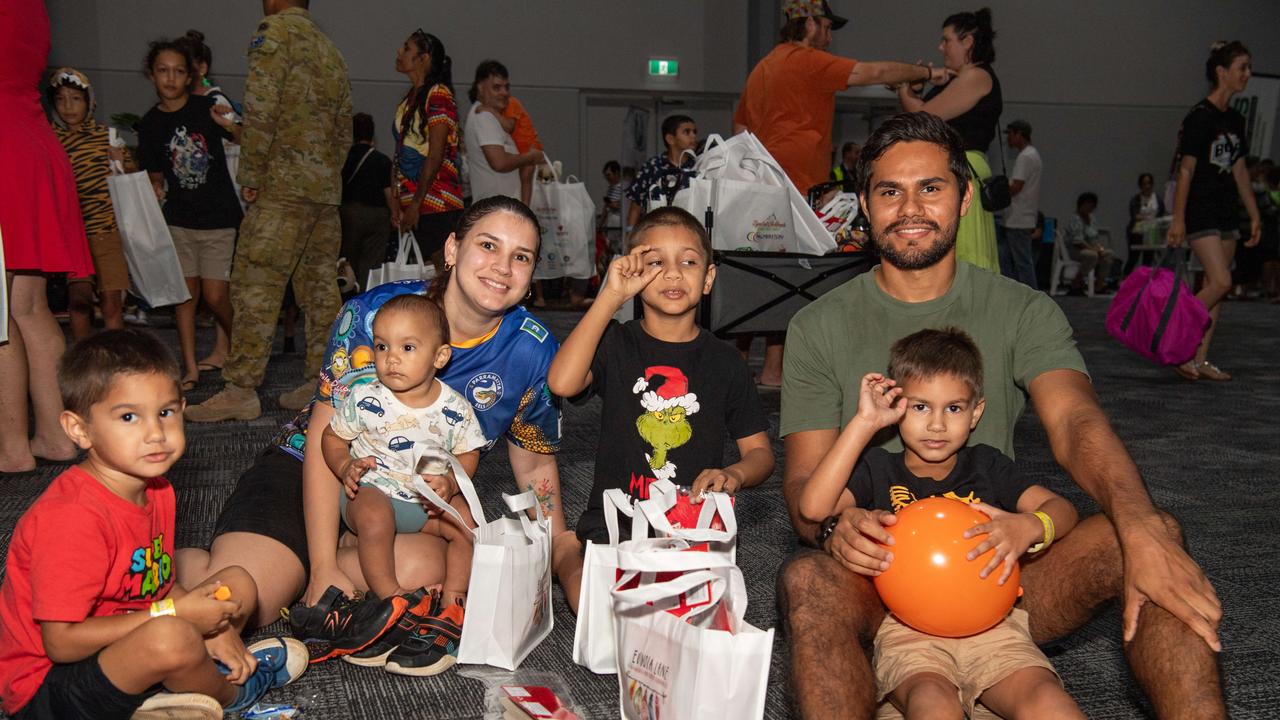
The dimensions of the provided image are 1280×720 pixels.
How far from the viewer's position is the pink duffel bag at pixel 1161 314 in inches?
220

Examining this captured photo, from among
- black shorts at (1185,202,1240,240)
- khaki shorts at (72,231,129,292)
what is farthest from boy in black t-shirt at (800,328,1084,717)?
black shorts at (1185,202,1240,240)

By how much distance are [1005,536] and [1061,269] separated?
14184mm

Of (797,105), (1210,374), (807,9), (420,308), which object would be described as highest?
(807,9)

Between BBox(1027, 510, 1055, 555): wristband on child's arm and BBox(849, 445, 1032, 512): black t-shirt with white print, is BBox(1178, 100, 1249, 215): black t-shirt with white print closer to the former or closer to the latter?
BBox(849, 445, 1032, 512): black t-shirt with white print

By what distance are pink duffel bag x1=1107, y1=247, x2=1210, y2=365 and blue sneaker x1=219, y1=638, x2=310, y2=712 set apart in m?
5.24

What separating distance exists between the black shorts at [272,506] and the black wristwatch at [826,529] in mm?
1158

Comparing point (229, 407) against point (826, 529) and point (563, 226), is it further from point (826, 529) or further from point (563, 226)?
point (563, 226)

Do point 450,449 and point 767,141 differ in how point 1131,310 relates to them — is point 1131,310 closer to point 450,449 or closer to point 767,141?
point 767,141

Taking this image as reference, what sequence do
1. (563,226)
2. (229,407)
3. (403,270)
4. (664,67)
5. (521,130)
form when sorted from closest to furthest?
(403,270) → (229,407) → (521,130) → (563,226) → (664,67)

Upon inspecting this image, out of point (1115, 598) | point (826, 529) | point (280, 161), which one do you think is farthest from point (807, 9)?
point (1115, 598)

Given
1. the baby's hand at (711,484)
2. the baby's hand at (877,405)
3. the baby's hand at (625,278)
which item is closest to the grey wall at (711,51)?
the baby's hand at (625,278)

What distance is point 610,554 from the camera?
6.20ft

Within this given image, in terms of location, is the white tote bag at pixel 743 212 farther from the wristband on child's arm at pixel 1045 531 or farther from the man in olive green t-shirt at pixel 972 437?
the wristband on child's arm at pixel 1045 531

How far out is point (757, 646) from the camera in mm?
1476
